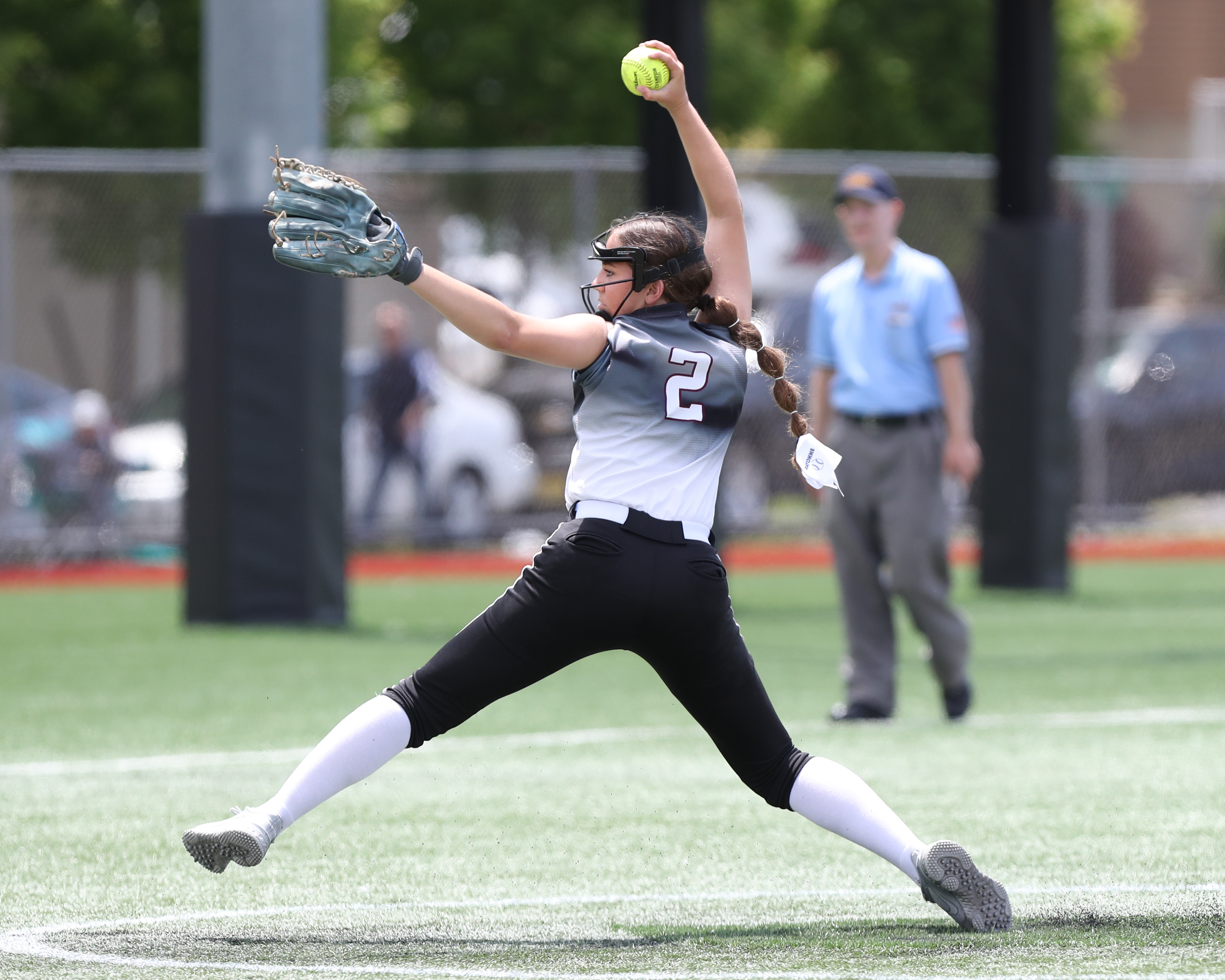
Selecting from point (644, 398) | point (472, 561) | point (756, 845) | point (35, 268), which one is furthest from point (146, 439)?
point (644, 398)

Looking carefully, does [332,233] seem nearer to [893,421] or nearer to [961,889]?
[961,889]

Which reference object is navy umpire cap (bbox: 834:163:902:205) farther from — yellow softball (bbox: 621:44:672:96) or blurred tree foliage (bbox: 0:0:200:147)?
blurred tree foliage (bbox: 0:0:200:147)

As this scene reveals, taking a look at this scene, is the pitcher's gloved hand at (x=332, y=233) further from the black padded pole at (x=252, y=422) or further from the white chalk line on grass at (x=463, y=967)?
the black padded pole at (x=252, y=422)

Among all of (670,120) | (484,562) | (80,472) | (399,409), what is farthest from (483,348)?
(80,472)

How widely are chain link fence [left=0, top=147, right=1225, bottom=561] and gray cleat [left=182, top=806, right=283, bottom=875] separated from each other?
10.1 m

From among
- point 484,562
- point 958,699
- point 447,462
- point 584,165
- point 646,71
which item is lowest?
point 484,562

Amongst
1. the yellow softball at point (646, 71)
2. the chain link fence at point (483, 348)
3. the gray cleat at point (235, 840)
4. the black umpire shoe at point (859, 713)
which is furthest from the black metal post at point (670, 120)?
the gray cleat at point (235, 840)

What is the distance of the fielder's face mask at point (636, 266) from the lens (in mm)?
4973

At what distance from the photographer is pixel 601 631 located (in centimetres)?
486

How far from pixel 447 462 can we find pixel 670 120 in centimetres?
446

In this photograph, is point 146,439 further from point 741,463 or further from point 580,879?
point 580,879

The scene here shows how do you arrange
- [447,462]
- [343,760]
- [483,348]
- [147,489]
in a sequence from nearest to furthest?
[343,760] → [483,348] → [147,489] → [447,462]

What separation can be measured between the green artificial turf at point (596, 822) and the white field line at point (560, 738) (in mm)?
27

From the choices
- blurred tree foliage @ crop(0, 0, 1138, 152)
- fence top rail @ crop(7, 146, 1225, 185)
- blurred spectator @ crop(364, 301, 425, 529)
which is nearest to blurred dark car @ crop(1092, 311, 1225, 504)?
fence top rail @ crop(7, 146, 1225, 185)
